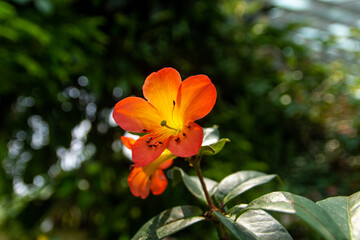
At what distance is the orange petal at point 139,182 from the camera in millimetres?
393

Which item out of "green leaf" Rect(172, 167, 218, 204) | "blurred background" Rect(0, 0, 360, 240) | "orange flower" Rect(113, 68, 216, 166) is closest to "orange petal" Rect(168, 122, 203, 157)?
"orange flower" Rect(113, 68, 216, 166)

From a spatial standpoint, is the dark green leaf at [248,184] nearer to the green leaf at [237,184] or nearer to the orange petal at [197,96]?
the green leaf at [237,184]

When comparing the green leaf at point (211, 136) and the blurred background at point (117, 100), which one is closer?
the green leaf at point (211, 136)

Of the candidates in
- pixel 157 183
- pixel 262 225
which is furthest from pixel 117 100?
pixel 262 225

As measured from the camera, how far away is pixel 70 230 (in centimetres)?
166

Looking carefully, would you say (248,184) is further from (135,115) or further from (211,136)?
(135,115)

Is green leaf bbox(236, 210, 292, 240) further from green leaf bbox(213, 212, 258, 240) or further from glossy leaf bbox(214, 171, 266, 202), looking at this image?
glossy leaf bbox(214, 171, 266, 202)

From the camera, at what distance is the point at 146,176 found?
16.1 inches

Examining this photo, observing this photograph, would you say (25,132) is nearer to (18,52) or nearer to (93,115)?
(93,115)

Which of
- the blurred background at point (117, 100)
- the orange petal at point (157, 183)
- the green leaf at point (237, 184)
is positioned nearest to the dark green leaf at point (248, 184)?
the green leaf at point (237, 184)

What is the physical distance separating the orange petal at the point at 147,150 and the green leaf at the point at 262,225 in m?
0.13

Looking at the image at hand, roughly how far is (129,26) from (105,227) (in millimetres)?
1016

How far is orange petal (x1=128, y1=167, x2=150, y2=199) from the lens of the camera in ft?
1.29

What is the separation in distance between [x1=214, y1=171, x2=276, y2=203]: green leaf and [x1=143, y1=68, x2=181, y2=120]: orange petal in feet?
0.50
